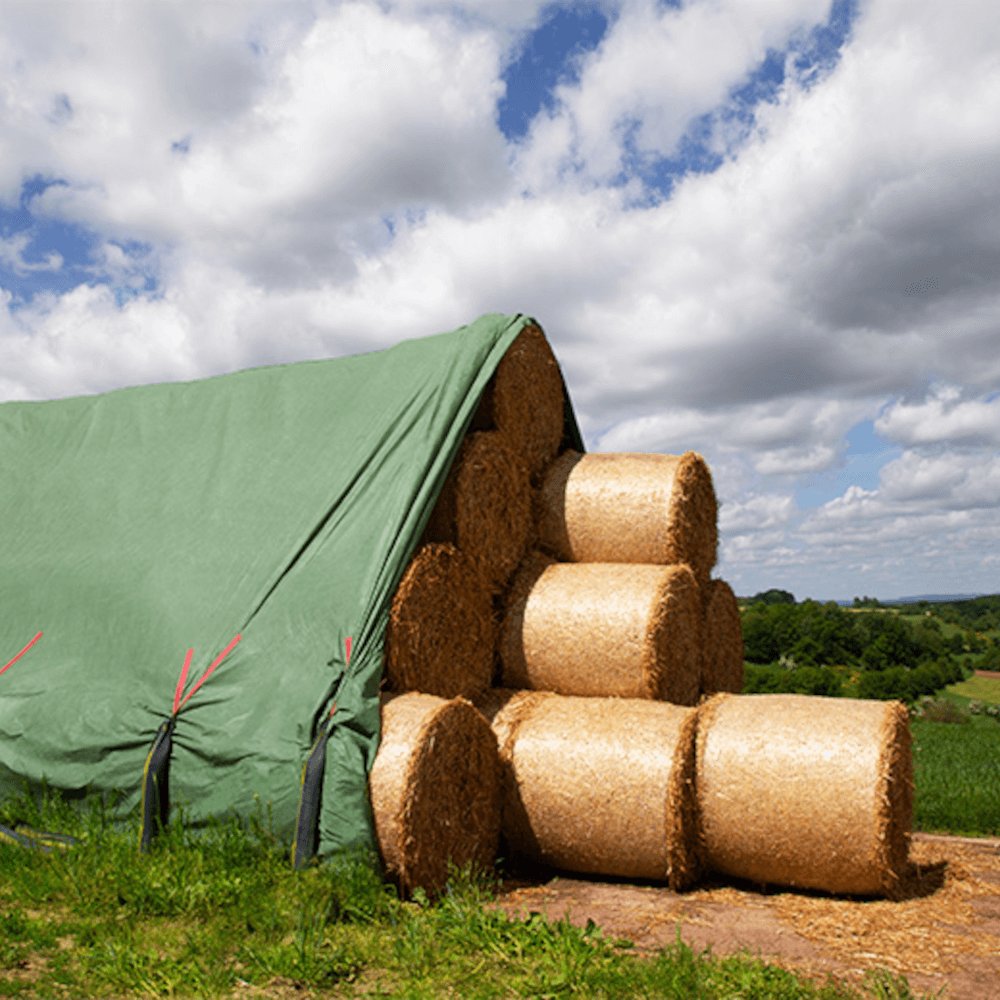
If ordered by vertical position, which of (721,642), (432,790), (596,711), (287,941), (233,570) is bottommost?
(287,941)

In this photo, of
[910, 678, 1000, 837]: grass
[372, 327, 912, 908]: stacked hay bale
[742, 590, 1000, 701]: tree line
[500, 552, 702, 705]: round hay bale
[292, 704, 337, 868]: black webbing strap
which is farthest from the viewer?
[742, 590, 1000, 701]: tree line

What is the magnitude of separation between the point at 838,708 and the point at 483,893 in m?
2.52

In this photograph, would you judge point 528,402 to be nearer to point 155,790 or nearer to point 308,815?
point 308,815

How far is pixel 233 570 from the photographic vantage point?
22.3ft

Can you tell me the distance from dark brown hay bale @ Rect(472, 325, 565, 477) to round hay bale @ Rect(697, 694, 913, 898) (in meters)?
3.01

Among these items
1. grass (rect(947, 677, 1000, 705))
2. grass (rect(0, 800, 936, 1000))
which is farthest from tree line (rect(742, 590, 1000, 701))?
grass (rect(0, 800, 936, 1000))

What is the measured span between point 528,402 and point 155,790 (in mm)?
4176

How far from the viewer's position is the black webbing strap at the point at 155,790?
581cm

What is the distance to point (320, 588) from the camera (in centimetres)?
620

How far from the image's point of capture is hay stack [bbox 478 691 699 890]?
5.60 metres

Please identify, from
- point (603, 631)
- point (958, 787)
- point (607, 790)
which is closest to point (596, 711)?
point (607, 790)

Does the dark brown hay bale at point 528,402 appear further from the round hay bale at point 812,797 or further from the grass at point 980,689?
the grass at point 980,689

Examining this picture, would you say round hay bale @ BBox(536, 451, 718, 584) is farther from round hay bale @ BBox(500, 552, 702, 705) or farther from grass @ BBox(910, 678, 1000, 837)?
grass @ BBox(910, 678, 1000, 837)

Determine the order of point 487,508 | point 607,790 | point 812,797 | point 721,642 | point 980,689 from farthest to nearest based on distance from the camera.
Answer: point 980,689 → point 721,642 → point 487,508 → point 607,790 → point 812,797
